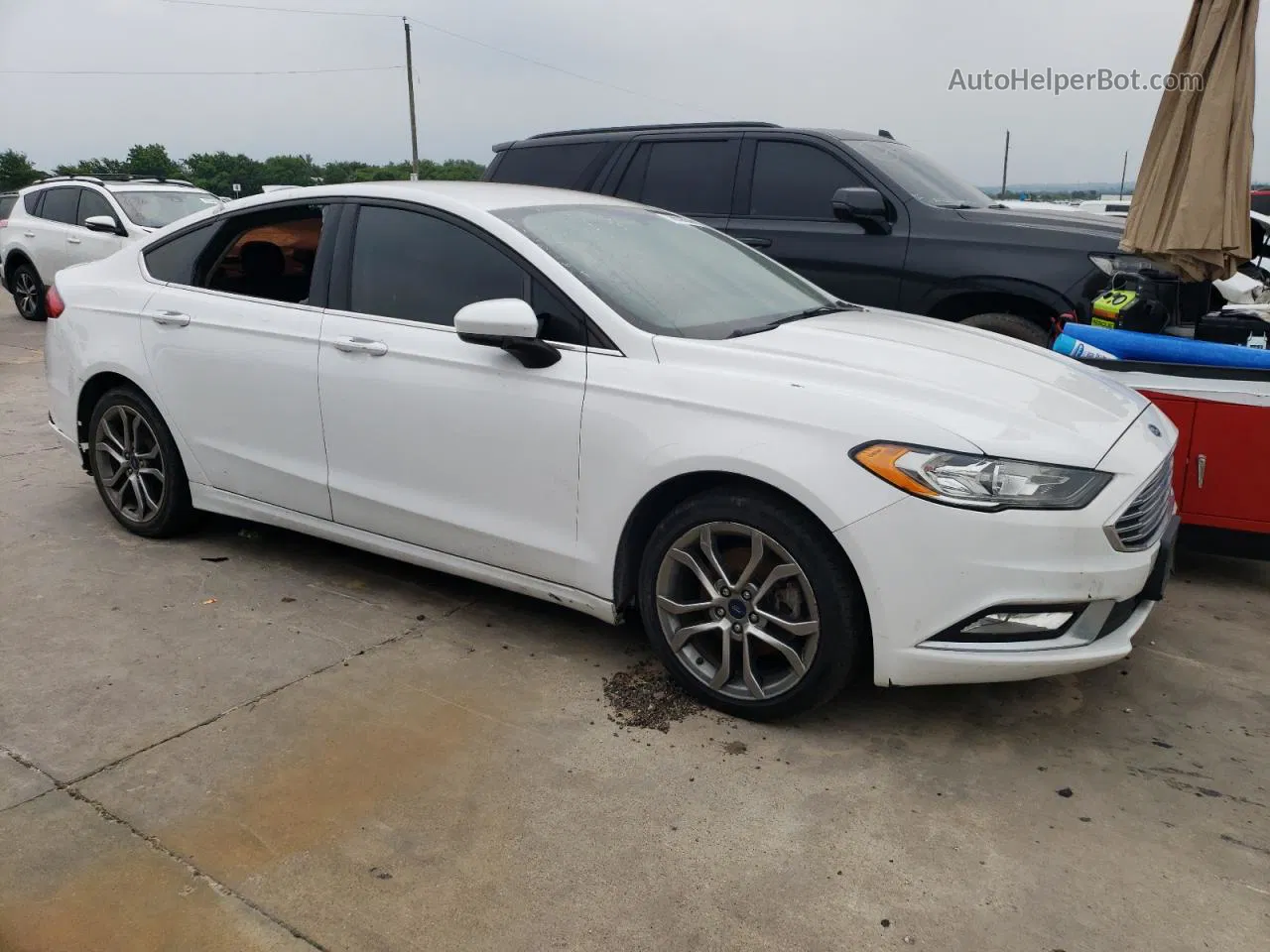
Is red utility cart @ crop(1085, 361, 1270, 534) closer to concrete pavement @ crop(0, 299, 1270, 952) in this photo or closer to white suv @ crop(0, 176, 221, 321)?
concrete pavement @ crop(0, 299, 1270, 952)

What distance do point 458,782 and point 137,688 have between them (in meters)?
1.28

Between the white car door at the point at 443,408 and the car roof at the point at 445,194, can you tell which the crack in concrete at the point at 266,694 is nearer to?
the white car door at the point at 443,408

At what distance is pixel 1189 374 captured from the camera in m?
4.32


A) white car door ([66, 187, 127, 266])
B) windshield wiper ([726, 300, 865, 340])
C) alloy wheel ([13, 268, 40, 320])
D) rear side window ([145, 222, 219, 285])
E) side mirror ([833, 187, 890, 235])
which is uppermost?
side mirror ([833, 187, 890, 235])

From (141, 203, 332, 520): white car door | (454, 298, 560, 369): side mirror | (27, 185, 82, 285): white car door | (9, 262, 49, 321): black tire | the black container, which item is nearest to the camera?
(454, 298, 560, 369): side mirror

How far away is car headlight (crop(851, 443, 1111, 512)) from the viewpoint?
9.32 feet

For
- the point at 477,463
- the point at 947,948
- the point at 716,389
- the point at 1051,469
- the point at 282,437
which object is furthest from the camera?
the point at 282,437

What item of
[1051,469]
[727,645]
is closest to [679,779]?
[727,645]

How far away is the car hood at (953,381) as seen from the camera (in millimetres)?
2949

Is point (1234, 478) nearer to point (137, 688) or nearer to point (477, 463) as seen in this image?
point (477, 463)

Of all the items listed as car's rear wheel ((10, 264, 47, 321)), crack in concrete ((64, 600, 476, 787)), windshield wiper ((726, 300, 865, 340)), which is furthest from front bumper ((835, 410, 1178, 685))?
car's rear wheel ((10, 264, 47, 321))

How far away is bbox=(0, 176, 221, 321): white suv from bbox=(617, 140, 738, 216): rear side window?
700 cm

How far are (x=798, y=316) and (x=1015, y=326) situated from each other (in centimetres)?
234

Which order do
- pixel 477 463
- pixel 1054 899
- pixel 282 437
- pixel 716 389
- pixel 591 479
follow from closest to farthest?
pixel 1054 899, pixel 716 389, pixel 591 479, pixel 477 463, pixel 282 437
